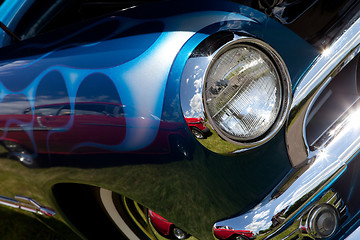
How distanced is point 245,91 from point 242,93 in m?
0.01

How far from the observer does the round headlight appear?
1.32 meters

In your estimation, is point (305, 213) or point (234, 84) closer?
point (234, 84)

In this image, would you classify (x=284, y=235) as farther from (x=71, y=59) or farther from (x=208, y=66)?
(x=71, y=59)

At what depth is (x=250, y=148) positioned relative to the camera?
4.59 feet

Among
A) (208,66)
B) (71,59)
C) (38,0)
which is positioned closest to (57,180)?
(71,59)

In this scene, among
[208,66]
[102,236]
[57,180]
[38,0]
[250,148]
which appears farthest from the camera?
[38,0]

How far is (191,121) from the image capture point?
1.30 metres

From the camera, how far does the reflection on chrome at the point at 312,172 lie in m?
1.46

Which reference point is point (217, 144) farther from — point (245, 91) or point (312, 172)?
point (312, 172)

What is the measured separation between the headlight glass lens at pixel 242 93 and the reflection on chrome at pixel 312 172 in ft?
0.49

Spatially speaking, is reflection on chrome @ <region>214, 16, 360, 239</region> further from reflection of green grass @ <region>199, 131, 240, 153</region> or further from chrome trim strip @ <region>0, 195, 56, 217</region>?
chrome trim strip @ <region>0, 195, 56, 217</region>

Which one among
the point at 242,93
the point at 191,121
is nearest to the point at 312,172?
the point at 242,93

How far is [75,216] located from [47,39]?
0.78 m

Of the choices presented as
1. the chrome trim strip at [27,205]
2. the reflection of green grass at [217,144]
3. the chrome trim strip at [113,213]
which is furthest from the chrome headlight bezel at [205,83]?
the chrome trim strip at [27,205]
